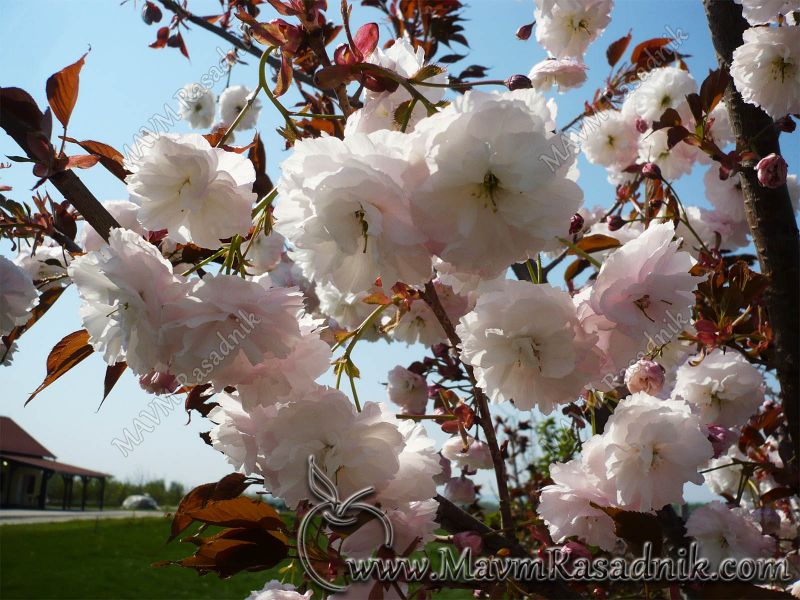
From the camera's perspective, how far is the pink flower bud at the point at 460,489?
200 cm

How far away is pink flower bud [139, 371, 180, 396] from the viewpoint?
0.72m

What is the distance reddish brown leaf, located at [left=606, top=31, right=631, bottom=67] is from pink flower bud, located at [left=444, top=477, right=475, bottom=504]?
58.5 inches

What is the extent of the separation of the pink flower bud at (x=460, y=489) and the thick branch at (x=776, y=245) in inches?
39.4

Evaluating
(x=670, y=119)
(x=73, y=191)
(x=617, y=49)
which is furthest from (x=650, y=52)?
(x=73, y=191)

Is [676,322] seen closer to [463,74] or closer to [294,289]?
[294,289]

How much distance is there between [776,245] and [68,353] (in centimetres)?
150

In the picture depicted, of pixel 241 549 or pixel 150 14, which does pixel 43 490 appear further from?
pixel 241 549

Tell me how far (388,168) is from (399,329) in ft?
3.32

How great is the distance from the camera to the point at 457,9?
1.88 meters

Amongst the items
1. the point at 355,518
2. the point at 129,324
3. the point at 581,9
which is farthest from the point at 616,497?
the point at 581,9

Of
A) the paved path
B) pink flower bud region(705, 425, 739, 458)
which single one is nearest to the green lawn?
the paved path

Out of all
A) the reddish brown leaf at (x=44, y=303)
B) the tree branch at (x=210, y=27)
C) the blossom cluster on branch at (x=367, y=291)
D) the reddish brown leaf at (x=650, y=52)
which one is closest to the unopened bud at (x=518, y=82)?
the blossom cluster on branch at (x=367, y=291)

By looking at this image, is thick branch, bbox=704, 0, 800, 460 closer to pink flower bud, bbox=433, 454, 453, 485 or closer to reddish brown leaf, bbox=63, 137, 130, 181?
pink flower bud, bbox=433, 454, 453, 485

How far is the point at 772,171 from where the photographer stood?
1.14 meters
